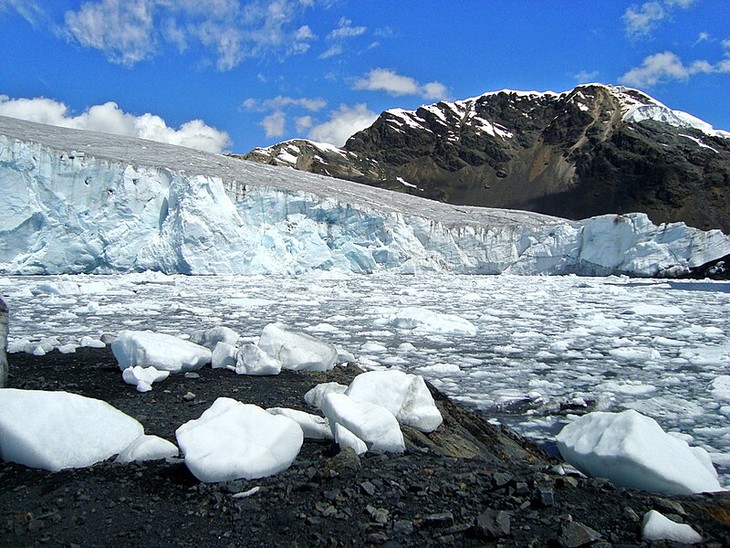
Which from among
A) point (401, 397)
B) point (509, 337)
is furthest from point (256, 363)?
point (509, 337)

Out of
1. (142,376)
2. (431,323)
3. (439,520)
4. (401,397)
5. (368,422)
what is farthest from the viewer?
(431,323)

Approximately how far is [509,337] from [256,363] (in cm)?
434

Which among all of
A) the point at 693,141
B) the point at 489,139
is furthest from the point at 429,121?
the point at 693,141

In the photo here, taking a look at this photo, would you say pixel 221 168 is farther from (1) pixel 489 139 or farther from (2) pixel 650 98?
(2) pixel 650 98

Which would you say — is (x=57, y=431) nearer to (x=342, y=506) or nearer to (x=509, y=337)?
(x=342, y=506)

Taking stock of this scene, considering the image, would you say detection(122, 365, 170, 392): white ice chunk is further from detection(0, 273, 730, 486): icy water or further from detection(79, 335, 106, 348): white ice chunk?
detection(0, 273, 730, 486): icy water

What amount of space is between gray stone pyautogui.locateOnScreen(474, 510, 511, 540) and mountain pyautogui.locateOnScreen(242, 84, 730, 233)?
258 feet

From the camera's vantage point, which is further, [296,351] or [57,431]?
[296,351]

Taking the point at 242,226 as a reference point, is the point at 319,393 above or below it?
below

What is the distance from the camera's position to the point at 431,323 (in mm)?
8180

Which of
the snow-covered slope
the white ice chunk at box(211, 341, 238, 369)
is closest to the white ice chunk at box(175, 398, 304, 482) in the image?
the white ice chunk at box(211, 341, 238, 369)

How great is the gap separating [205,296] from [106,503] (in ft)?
36.9

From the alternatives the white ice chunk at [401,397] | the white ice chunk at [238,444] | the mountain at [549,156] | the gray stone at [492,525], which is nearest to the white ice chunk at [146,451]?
the white ice chunk at [238,444]

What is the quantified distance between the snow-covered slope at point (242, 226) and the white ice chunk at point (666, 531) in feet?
→ 66.8
